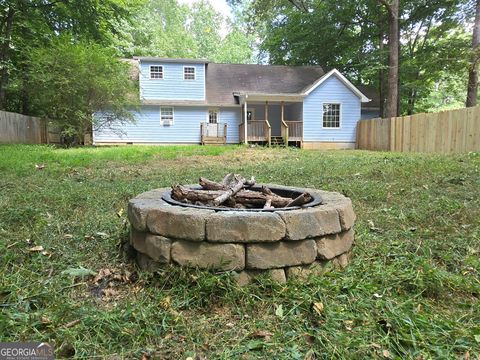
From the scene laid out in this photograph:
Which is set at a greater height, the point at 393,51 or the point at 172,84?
the point at 393,51

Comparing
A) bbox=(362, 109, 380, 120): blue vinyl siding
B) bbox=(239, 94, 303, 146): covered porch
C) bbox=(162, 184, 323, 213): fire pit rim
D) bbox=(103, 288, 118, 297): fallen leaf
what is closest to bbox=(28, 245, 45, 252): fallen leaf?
bbox=(103, 288, 118, 297): fallen leaf

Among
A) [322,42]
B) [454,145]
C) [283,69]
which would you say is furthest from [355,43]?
[454,145]

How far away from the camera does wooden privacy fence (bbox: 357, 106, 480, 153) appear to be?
9.95m

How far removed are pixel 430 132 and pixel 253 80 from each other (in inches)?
403

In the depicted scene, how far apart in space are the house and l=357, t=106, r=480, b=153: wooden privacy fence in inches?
93.2

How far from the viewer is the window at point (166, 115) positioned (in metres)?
18.0

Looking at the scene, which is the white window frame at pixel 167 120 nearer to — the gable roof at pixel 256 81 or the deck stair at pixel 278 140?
the gable roof at pixel 256 81

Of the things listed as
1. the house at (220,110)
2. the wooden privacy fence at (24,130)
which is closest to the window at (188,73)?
the house at (220,110)

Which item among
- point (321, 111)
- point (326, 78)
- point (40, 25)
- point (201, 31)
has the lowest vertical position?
point (321, 111)

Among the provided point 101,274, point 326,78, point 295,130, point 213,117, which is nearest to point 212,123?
point 213,117

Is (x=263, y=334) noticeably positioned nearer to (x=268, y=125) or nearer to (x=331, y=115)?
(x=268, y=125)

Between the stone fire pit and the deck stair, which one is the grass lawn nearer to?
the stone fire pit

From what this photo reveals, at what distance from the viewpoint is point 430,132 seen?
38.3 feet

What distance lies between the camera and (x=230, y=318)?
1825mm
